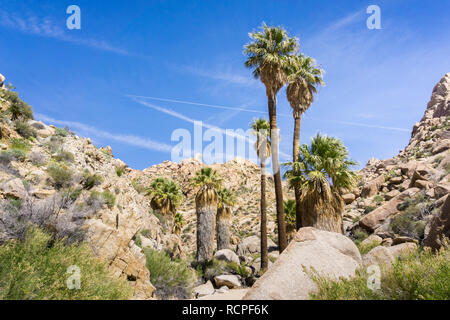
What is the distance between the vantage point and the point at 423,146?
43.4m

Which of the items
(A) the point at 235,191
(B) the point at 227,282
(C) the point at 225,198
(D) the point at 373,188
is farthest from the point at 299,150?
(A) the point at 235,191

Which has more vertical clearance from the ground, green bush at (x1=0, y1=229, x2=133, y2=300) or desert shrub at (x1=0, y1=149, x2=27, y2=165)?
desert shrub at (x1=0, y1=149, x2=27, y2=165)

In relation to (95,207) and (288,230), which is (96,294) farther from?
(288,230)

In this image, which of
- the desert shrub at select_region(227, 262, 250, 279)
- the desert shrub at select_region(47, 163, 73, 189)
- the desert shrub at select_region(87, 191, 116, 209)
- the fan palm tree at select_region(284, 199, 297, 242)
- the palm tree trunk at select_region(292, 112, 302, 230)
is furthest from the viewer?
the fan palm tree at select_region(284, 199, 297, 242)

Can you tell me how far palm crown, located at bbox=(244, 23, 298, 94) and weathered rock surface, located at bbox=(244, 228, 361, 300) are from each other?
43.8ft

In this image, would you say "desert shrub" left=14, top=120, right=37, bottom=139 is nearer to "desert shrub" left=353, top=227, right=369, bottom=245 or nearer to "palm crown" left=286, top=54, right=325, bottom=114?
"palm crown" left=286, top=54, right=325, bottom=114

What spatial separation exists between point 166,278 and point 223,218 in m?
21.1

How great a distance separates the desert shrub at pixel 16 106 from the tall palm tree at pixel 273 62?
15.0 metres

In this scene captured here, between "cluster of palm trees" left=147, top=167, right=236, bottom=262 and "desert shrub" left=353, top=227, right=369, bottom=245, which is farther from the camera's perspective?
"cluster of palm trees" left=147, top=167, right=236, bottom=262

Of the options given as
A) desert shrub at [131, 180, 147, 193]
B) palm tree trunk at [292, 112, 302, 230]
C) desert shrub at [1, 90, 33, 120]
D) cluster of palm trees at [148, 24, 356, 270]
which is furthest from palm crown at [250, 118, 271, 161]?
desert shrub at [1, 90, 33, 120]

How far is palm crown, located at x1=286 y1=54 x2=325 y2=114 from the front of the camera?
2075 cm

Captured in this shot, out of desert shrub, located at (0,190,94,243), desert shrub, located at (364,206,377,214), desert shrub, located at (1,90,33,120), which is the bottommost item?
desert shrub, located at (0,190,94,243)

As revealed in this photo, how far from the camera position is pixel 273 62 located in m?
19.1

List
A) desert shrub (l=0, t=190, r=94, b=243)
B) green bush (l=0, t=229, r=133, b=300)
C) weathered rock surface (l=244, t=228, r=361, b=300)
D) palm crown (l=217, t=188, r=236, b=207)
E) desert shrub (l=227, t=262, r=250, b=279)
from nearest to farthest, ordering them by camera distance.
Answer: green bush (l=0, t=229, r=133, b=300) → desert shrub (l=0, t=190, r=94, b=243) → weathered rock surface (l=244, t=228, r=361, b=300) → desert shrub (l=227, t=262, r=250, b=279) → palm crown (l=217, t=188, r=236, b=207)
